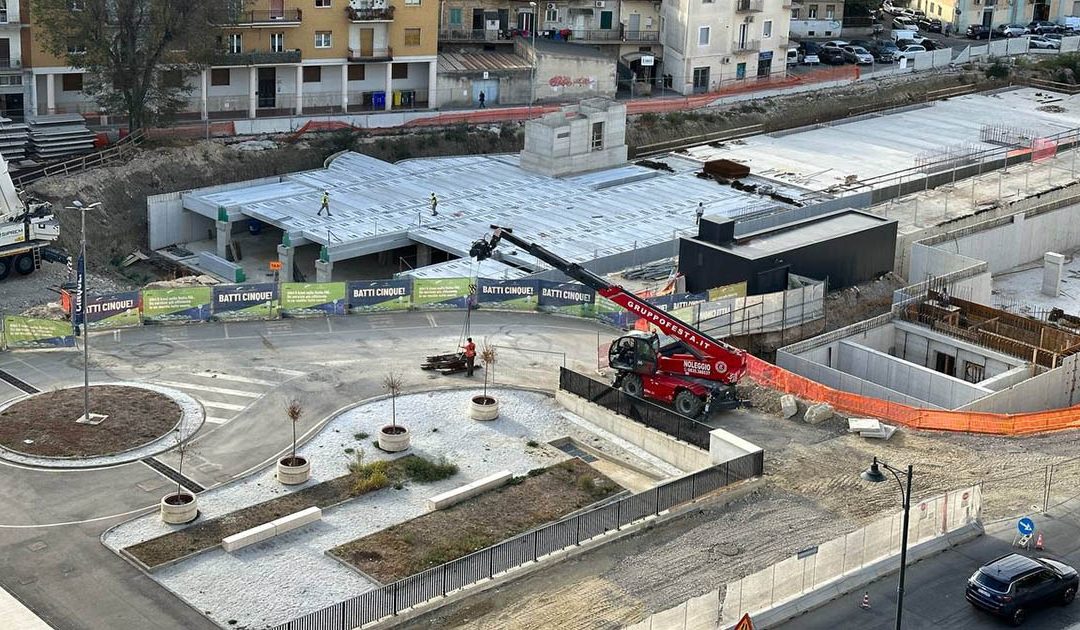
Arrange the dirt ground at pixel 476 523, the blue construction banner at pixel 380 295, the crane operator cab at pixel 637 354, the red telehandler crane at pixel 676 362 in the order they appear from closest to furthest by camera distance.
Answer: the dirt ground at pixel 476 523, the red telehandler crane at pixel 676 362, the crane operator cab at pixel 637 354, the blue construction banner at pixel 380 295

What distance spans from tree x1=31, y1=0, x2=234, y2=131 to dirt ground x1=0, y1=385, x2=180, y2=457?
34.2 meters

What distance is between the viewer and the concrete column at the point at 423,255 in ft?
253

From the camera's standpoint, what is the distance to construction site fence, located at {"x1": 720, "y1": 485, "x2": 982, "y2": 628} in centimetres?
4019

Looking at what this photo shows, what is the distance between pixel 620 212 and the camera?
3255 inches

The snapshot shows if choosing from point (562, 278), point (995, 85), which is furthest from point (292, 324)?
point (995, 85)

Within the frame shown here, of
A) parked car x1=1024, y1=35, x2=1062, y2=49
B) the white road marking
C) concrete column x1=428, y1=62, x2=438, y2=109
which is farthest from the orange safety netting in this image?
parked car x1=1024, y1=35, x2=1062, y2=49

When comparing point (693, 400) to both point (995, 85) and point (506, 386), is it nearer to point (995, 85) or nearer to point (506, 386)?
point (506, 386)

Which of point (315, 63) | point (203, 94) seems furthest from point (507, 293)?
point (315, 63)

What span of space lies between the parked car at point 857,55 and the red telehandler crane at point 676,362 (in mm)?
72005

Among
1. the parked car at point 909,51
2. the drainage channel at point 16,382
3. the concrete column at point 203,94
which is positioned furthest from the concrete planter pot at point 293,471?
the parked car at point 909,51

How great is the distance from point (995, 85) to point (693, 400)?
245 feet

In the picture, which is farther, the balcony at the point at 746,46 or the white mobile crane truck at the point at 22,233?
the balcony at the point at 746,46

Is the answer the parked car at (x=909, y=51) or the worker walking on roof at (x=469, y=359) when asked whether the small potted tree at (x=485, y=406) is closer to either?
the worker walking on roof at (x=469, y=359)

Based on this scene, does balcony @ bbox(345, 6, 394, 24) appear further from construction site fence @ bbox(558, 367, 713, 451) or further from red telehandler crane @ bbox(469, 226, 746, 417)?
red telehandler crane @ bbox(469, 226, 746, 417)
